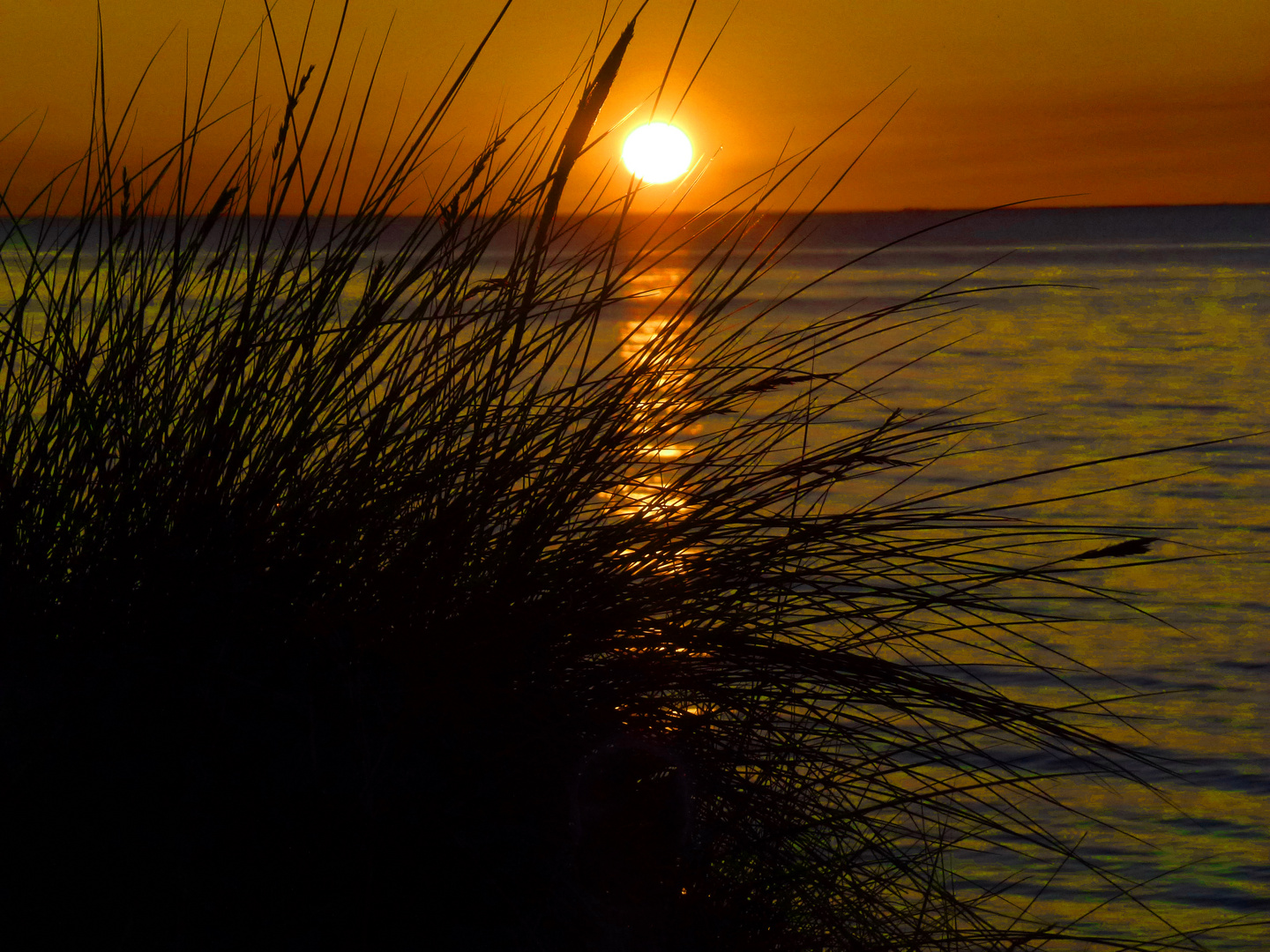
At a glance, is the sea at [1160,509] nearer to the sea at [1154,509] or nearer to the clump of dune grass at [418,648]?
the sea at [1154,509]

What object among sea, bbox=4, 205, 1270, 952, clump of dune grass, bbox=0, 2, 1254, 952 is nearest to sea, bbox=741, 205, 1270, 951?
sea, bbox=4, 205, 1270, 952

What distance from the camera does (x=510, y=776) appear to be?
114 cm

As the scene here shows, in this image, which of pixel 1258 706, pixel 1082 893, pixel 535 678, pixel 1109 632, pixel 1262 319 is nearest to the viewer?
pixel 535 678

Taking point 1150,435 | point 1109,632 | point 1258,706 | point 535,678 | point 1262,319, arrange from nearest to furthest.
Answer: point 535,678 < point 1258,706 < point 1109,632 < point 1150,435 < point 1262,319

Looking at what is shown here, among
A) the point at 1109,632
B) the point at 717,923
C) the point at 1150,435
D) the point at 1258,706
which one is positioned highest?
the point at 1150,435

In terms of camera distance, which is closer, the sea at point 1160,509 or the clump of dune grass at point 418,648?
the clump of dune grass at point 418,648

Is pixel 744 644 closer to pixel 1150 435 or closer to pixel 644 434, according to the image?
pixel 644 434

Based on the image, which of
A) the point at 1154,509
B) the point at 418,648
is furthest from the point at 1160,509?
the point at 418,648

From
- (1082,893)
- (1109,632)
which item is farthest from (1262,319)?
(1082,893)

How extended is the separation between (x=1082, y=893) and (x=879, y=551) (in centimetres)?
138

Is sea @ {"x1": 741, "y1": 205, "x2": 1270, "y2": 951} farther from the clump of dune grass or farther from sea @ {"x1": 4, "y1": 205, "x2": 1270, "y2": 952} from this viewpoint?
the clump of dune grass

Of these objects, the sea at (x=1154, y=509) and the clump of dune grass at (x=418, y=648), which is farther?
the sea at (x=1154, y=509)

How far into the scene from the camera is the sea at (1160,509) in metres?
2.43

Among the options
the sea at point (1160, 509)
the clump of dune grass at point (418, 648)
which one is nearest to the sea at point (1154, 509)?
the sea at point (1160, 509)
